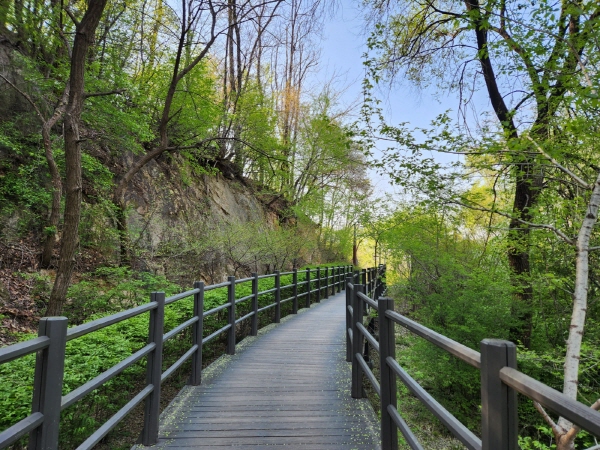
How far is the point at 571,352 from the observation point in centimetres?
396

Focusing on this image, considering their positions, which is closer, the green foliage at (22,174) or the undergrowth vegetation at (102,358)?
the undergrowth vegetation at (102,358)

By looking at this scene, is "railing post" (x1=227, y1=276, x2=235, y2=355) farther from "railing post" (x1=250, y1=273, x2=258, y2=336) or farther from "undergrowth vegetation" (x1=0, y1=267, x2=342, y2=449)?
"railing post" (x1=250, y1=273, x2=258, y2=336)

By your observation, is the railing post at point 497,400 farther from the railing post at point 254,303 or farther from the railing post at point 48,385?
the railing post at point 254,303

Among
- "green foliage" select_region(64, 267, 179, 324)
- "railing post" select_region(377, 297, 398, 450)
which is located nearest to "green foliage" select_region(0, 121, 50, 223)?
"green foliage" select_region(64, 267, 179, 324)

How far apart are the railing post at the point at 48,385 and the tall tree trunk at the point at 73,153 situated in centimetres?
479

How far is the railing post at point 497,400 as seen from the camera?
122 cm

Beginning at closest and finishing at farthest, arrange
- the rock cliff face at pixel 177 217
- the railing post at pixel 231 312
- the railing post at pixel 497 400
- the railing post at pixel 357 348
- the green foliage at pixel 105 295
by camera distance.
A: the railing post at pixel 497 400 < the railing post at pixel 357 348 < the railing post at pixel 231 312 < the green foliage at pixel 105 295 < the rock cliff face at pixel 177 217

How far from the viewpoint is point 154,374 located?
2896 mm

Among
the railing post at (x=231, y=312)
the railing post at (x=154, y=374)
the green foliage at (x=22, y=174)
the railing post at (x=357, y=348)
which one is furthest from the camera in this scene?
the green foliage at (x=22, y=174)

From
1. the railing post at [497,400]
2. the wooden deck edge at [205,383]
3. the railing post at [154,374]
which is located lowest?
the wooden deck edge at [205,383]

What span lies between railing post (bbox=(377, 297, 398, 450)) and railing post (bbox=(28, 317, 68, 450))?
184cm

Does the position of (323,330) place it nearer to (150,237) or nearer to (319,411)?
(319,411)

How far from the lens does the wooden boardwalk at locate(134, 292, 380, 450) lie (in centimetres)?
290

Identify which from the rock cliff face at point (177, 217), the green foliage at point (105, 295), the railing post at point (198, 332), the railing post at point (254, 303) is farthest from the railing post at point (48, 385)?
the rock cliff face at point (177, 217)
